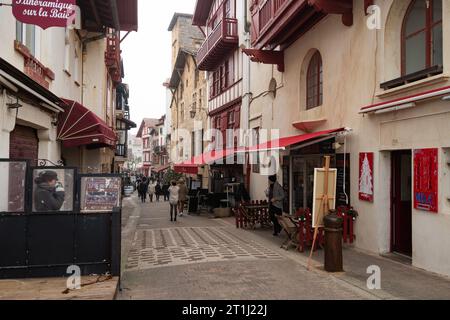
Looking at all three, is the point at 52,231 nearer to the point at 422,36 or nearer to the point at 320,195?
the point at 320,195

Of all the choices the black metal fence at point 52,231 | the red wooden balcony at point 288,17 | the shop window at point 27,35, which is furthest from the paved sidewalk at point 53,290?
the red wooden balcony at point 288,17

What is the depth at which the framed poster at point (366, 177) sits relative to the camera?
8.67 m

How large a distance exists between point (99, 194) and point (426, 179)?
214 inches

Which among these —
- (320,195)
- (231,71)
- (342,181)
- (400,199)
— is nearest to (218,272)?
(320,195)

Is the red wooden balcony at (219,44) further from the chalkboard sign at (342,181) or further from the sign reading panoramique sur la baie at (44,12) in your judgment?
the sign reading panoramique sur la baie at (44,12)

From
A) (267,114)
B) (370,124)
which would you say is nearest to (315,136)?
(370,124)

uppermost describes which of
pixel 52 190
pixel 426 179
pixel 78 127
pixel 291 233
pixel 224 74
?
pixel 224 74

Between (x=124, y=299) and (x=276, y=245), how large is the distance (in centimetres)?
499

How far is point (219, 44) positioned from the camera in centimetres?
2014

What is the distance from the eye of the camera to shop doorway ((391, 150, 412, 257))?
27.6 feet

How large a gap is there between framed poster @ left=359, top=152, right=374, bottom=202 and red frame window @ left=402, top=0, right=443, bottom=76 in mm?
1888

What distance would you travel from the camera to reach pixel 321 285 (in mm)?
6227

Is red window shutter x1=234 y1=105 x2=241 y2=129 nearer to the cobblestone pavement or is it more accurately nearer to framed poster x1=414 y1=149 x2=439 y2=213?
the cobblestone pavement

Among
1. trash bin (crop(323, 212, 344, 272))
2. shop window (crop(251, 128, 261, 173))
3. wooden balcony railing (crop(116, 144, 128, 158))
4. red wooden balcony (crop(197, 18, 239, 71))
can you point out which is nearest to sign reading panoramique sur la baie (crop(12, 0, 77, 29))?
trash bin (crop(323, 212, 344, 272))
